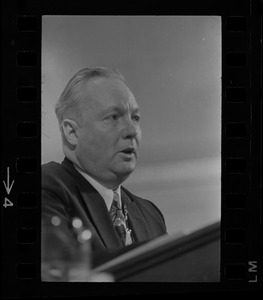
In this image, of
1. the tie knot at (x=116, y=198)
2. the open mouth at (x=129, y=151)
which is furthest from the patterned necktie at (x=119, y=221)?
the open mouth at (x=129, y=151)

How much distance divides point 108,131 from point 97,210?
270mm

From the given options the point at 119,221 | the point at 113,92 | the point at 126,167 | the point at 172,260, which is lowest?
the point at 172,260

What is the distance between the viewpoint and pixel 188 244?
1505cm

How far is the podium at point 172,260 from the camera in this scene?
1504cm

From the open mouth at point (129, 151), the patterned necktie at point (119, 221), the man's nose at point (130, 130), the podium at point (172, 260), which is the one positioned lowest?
the podium at point (172, 260)

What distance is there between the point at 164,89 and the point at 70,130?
346 millimetres

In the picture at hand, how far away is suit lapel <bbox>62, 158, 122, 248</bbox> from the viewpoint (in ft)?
49.3
